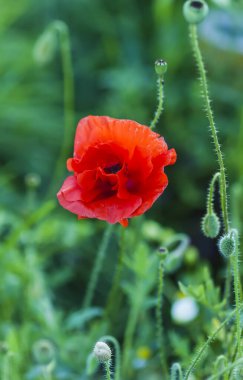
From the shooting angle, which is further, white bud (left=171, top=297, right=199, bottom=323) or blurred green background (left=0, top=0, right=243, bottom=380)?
blurred green background (left=0, top=0, right=243, bottom=380)

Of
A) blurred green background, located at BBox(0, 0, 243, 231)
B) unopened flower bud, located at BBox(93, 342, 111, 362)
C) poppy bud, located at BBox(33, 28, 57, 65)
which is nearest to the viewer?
unopened flower bud, located at BBox(93, 342, 111, 362)

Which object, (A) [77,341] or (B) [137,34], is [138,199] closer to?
(A) [77,341]

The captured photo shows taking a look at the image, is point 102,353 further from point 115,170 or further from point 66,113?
point 66,113

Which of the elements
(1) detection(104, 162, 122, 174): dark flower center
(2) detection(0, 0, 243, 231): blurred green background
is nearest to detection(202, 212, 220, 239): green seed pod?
(1) detection(104, 162, 122, 174): dark flower center

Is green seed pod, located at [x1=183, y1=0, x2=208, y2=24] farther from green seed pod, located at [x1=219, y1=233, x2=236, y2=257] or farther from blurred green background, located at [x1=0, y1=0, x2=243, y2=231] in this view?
blurred green background, located at [x1=0, y1=0, x2=243, y2=231]

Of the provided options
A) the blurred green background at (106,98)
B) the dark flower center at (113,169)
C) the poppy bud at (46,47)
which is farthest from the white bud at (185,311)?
the poppy bud at (46,47)

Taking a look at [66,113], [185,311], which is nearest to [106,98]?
[66,113]
